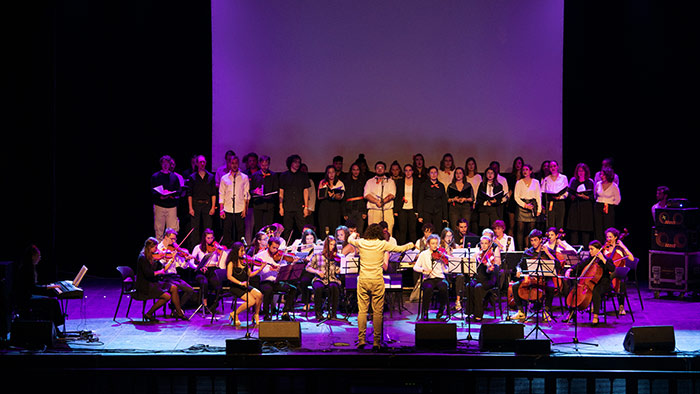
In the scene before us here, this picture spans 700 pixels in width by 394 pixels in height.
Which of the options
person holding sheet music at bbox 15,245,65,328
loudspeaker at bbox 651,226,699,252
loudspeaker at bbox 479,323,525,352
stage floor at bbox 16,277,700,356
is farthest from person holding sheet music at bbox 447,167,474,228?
person holding sheet music at bbox 15,245,65,328

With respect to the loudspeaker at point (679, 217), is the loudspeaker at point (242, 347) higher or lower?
lower

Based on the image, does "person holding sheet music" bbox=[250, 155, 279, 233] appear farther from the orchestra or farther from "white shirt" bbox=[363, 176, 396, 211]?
"white shirt" bbox=[363, 176, 396, 211]

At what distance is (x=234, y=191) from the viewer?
12539 mm

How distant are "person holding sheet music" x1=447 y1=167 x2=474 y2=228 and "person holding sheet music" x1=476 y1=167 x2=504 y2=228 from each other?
172mm

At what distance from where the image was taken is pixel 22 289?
9148mm

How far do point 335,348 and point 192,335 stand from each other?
1.98m

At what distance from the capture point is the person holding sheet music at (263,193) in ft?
42.1

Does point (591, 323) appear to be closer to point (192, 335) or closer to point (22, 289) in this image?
point (192, 335)

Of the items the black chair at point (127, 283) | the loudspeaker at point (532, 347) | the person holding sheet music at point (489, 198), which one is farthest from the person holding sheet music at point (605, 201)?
the black chair at point (127, 283)

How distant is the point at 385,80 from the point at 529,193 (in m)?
3.40

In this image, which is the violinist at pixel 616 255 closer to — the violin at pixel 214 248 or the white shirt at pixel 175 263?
the violin at pixel 214 248

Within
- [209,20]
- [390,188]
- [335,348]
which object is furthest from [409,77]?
[335,348]

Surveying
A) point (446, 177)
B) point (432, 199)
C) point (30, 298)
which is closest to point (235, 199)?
point (432, 199)

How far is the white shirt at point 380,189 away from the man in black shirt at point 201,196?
8.87ft
